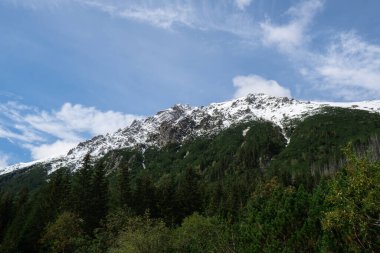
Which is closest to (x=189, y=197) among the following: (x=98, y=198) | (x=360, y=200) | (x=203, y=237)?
(x=98, y=198)

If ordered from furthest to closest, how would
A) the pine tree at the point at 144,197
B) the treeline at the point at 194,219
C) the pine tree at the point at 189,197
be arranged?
the pine tree at the point at 189,197, the pine tree at the point at 144,197, the treeline at the point at 194,219

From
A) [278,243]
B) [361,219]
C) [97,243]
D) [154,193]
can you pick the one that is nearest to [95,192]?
[154,193]

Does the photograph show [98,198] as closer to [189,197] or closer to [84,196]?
[84,196]

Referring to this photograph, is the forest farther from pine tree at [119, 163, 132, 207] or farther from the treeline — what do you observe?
pine tree at [119, 163, 132, 207]

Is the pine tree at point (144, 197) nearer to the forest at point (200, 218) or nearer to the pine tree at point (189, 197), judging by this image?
the forest at point (200, 218)

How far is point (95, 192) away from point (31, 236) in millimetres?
18530

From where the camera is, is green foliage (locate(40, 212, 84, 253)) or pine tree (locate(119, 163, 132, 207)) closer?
green foliage (locate(40, 212, 84, 253))

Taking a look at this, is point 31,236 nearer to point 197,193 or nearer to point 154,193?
point 154,193

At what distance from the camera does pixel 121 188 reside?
95938 millimetres

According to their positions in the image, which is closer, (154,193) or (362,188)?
(362,188)

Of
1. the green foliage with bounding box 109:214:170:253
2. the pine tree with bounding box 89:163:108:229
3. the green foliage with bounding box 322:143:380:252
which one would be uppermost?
the pine tree with bounding box 89:163:108:229

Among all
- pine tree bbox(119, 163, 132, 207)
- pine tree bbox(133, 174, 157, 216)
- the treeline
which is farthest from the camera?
pine tree bbox(133, 174, 157, 216)

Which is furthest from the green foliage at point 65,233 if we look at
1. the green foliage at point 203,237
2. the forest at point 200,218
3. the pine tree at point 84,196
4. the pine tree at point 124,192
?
the green foliage at point 203,237

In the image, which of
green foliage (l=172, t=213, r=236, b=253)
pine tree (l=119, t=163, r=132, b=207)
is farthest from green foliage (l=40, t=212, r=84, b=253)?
green foliage (l=172, t=213, r=236, b=253)
